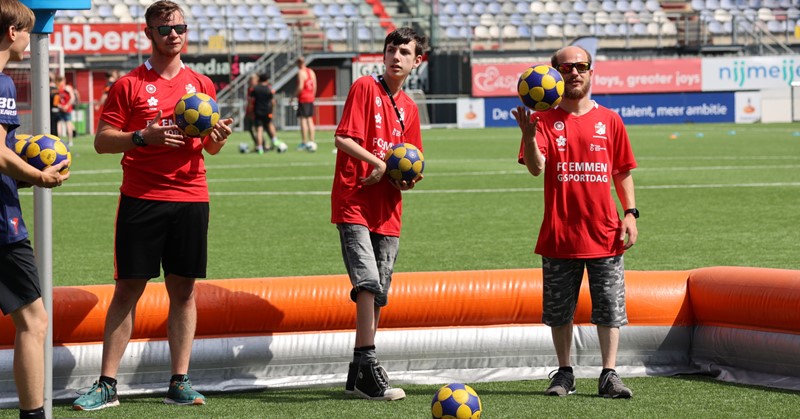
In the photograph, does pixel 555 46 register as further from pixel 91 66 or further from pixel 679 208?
pixel 679 208

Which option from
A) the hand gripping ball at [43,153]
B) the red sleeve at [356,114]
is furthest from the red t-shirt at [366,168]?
the hand gripping ball at [43,153]

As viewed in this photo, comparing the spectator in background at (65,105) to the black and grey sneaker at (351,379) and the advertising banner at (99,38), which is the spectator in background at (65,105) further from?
the black and grey sneaker at (351,379)

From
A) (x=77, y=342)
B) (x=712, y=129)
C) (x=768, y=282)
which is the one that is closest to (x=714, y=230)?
(x=768, y=282)

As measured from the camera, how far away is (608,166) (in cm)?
620

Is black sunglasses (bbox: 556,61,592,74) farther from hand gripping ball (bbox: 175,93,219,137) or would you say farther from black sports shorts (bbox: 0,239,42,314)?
black sports shorts (bbox: 0,239,42,314)

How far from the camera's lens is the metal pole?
5.23 m

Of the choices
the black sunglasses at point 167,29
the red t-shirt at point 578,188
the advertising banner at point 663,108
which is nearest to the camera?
the black sunglasses at point 167,29

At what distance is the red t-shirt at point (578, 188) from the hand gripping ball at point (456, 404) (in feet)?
3.67

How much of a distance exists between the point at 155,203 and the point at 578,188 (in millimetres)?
2142

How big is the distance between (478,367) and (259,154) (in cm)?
1916

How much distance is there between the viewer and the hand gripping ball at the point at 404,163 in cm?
608

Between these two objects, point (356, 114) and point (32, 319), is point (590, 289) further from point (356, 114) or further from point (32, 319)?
point (32, 319)

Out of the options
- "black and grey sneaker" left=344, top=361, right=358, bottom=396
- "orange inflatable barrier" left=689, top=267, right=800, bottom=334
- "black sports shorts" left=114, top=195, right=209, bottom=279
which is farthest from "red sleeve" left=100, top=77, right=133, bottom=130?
"orange inflatable barrier" left=689, top=267, right=800, bottom=334

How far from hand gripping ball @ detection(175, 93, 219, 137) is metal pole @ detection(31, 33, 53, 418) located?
2.06 feet
